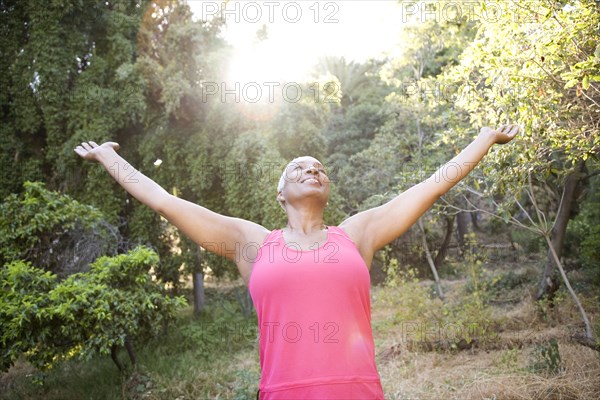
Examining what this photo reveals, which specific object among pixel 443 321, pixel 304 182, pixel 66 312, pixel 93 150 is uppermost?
pixel 93 150

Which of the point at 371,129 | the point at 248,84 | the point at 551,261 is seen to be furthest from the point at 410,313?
the point at 371,129

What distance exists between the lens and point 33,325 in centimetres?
523

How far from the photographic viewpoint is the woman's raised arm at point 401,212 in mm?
1896

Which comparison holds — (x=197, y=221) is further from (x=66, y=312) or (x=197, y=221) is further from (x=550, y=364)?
(x=550, y=364)

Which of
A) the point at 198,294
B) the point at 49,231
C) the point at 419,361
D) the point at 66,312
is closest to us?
the point at 66,312

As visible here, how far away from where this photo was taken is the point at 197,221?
185 centimetres

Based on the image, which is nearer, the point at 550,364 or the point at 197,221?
the point at 197,221

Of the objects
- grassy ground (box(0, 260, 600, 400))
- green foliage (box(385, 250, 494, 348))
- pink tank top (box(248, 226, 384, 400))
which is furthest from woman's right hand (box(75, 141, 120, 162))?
green foliage (box(385, 250, 494, 348))

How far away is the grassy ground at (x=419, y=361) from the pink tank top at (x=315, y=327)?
3519mm

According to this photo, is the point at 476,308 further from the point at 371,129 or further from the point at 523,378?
the point at 371,129

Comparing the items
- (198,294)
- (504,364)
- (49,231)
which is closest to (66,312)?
(49,231)

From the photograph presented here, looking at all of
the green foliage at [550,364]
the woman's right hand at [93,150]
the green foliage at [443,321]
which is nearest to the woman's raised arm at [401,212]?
the woman's right hand at [93,150]

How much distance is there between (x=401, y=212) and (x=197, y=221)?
79 cm

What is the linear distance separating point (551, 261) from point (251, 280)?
25.9ft
